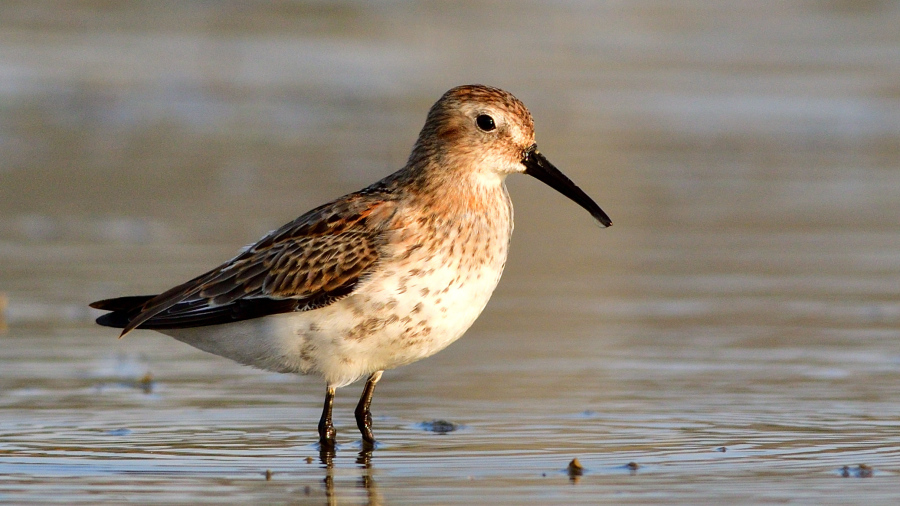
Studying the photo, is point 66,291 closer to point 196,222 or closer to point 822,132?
point 196,222

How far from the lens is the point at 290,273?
24.3ft

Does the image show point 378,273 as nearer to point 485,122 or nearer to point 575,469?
point 485,122

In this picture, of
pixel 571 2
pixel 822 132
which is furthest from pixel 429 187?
pixel 571 2

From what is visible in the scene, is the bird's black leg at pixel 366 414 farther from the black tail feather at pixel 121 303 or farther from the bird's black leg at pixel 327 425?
the black tail feather at pixel 121 303

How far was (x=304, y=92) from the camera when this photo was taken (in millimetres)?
22641

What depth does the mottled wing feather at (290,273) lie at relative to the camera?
7.25m

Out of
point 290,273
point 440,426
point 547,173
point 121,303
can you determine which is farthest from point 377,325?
point 121,303

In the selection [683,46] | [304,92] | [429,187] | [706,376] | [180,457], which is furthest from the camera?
[683,46]

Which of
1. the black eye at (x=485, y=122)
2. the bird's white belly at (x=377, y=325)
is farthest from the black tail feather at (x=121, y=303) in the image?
the black eye at (x=485, y=122)

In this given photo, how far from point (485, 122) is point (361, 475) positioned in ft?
6.41

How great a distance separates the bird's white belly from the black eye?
63 centimetres

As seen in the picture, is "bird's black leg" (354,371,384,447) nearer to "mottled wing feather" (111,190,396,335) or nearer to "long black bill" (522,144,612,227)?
"mottled wing feather" (111,190,396,335)

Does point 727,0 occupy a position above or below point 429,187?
above

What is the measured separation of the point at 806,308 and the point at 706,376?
6.81 feet
